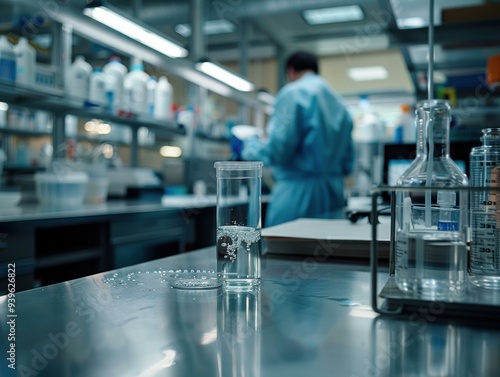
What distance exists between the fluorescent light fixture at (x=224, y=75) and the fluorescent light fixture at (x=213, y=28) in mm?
1813

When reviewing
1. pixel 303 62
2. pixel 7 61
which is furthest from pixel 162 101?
pixel 7 61

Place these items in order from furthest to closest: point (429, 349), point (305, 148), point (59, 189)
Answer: point (305, 148), point (59, 189), point (429, 349)

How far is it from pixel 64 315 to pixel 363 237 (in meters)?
0.55

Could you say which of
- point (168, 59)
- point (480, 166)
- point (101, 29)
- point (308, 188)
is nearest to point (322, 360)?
point (480, 166)

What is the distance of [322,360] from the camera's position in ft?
1.24

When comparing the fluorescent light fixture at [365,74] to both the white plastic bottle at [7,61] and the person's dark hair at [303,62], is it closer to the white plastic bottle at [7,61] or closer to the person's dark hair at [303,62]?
the person's dark hair at [303,62]

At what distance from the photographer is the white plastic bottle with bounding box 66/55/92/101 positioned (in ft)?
8.04

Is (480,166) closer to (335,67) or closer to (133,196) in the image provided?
(133,196)

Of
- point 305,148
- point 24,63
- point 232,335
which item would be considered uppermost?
point 24,63

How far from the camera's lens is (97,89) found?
100 inches

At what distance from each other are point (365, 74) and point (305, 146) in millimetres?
4727

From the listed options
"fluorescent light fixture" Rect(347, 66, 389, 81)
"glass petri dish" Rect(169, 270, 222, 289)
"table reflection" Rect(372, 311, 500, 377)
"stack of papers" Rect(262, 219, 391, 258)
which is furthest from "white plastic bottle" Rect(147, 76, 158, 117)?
"fluorescent light fixture" Rect(347, 66, 389, 81)

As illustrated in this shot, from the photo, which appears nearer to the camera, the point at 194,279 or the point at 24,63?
the point at 194,279

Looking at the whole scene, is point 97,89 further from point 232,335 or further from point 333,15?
point 333,15
